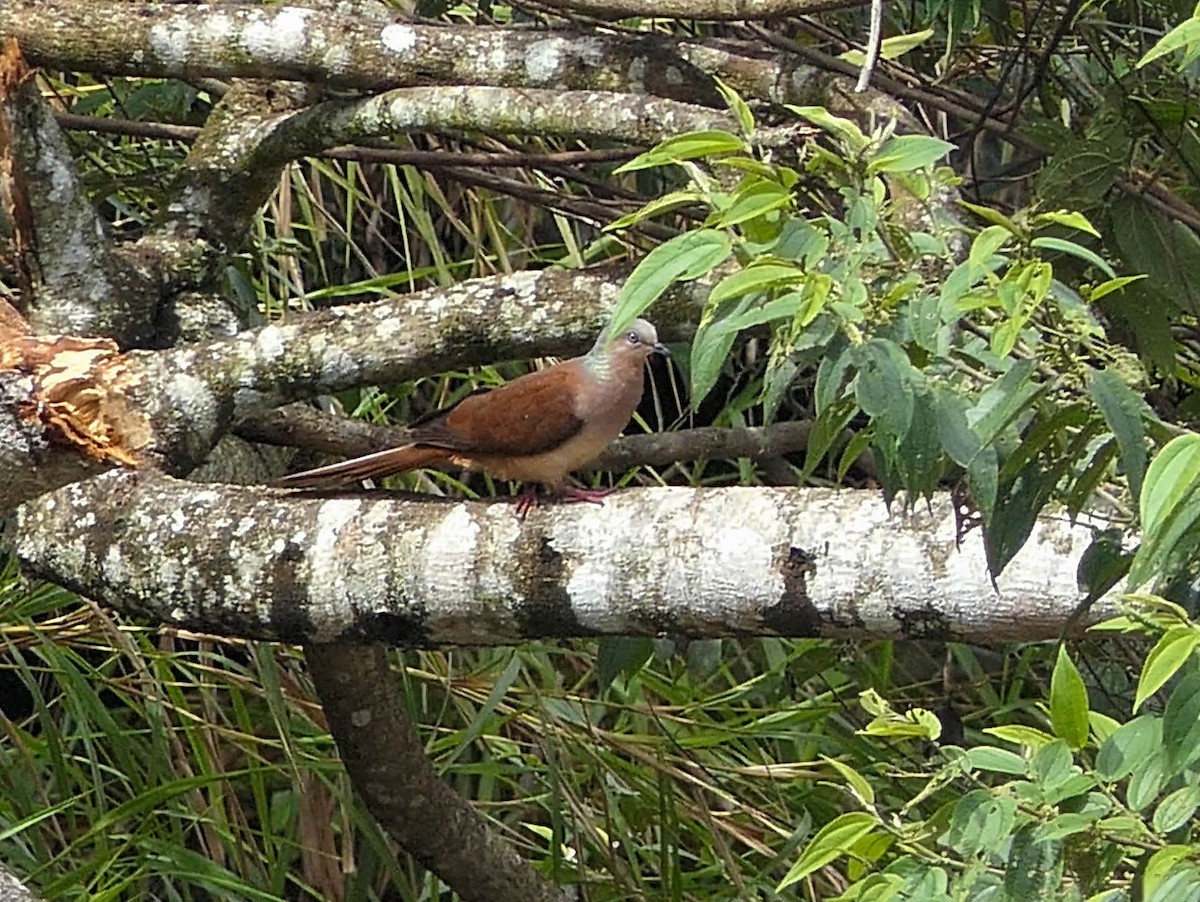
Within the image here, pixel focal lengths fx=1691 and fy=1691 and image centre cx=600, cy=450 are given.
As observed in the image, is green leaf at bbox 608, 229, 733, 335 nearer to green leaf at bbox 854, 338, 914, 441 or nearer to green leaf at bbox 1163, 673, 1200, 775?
green leaf at bbox 854, 338, 914, 441

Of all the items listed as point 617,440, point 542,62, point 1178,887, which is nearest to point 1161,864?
point 1178,887

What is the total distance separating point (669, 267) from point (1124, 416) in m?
0.30

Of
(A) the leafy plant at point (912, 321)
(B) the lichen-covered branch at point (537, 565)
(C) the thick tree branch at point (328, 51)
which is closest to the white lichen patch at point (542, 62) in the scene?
(C) the thick tree branch at point (328, 51)

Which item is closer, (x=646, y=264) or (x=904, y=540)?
(x=646, y=264)

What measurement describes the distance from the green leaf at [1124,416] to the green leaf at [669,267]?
252mm

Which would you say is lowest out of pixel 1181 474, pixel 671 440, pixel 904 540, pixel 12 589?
pixel 12 589

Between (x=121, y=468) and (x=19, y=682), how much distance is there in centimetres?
179

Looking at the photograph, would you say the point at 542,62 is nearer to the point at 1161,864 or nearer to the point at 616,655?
the point at 616,655

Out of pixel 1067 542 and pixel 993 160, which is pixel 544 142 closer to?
pixel 993 160

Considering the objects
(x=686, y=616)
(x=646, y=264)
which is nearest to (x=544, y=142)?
(x=686, y=616)

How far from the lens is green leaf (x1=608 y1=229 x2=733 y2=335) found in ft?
3.43

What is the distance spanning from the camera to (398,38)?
224 centimetres

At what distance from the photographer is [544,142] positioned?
3.06 meters

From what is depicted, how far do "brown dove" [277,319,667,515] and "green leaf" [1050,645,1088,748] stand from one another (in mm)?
1373
